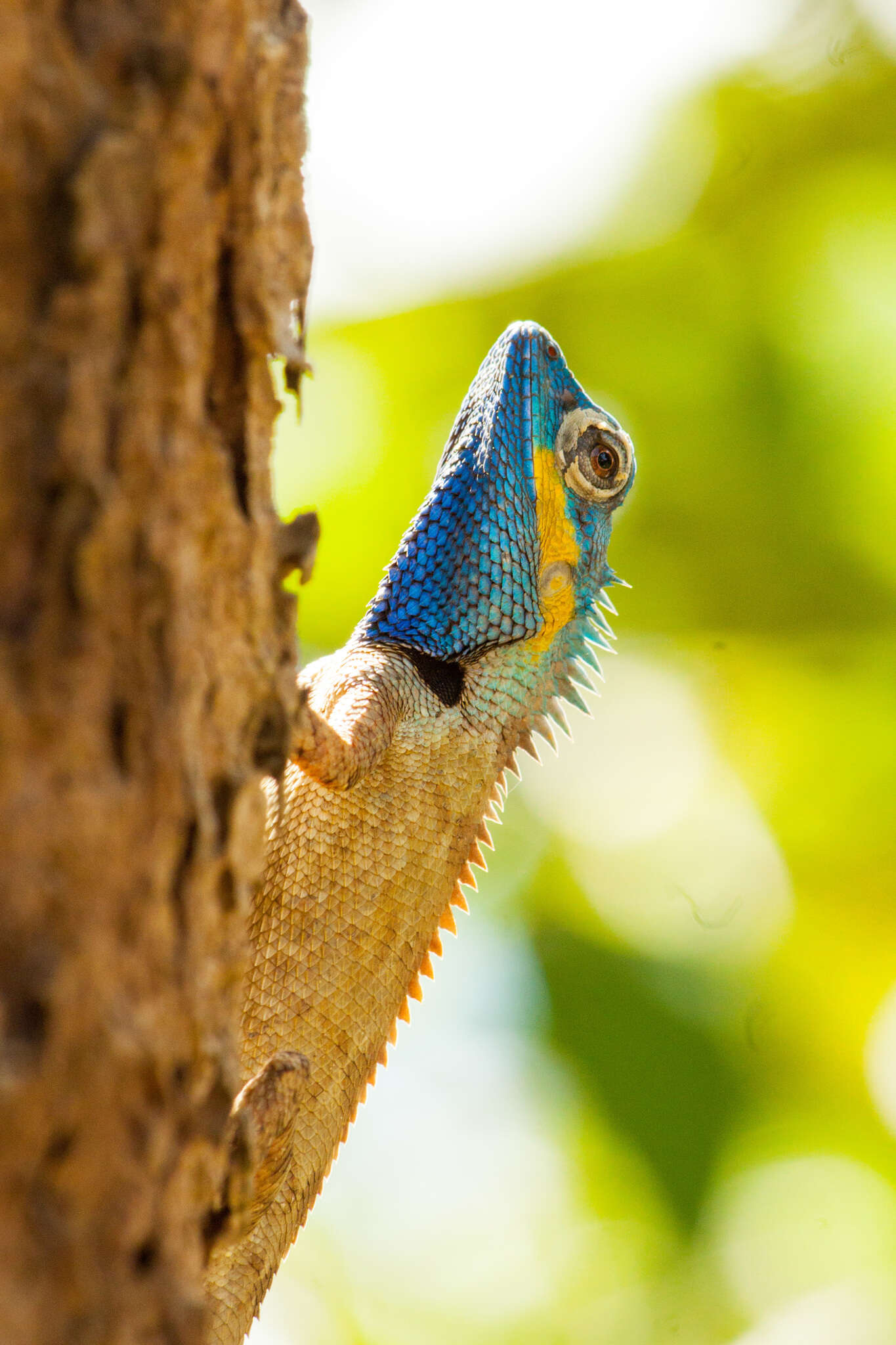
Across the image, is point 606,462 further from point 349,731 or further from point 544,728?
point 349,731

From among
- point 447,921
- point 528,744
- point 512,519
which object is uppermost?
point 512,519

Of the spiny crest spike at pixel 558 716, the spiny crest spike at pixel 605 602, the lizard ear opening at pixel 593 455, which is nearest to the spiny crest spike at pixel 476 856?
the spiny crest spike at pixel 558 716

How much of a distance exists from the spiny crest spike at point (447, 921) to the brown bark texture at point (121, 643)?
2.16 metres

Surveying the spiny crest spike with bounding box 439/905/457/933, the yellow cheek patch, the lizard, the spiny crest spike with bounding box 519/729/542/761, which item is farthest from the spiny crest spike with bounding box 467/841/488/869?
the yellow cheek patch

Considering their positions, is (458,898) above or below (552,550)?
below

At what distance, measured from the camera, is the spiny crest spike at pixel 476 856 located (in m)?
3.57

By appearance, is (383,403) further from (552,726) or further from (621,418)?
(552,726)

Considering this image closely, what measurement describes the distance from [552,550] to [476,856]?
1021 millimetres

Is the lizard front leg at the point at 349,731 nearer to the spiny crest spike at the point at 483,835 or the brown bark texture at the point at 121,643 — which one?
the spiny crest spike at the point at 483,835

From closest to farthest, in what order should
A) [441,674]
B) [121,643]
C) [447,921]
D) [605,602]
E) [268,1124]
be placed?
[121,643] → [268,1124] → [447,921] → [441,674] → [605,602]

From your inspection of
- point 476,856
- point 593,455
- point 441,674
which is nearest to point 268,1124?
point 476,856

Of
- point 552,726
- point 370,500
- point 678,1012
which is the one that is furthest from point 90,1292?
point 678,1012

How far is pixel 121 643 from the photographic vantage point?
44.6 inches

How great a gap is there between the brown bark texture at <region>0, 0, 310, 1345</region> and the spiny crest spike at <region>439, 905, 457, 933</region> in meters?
2.16
